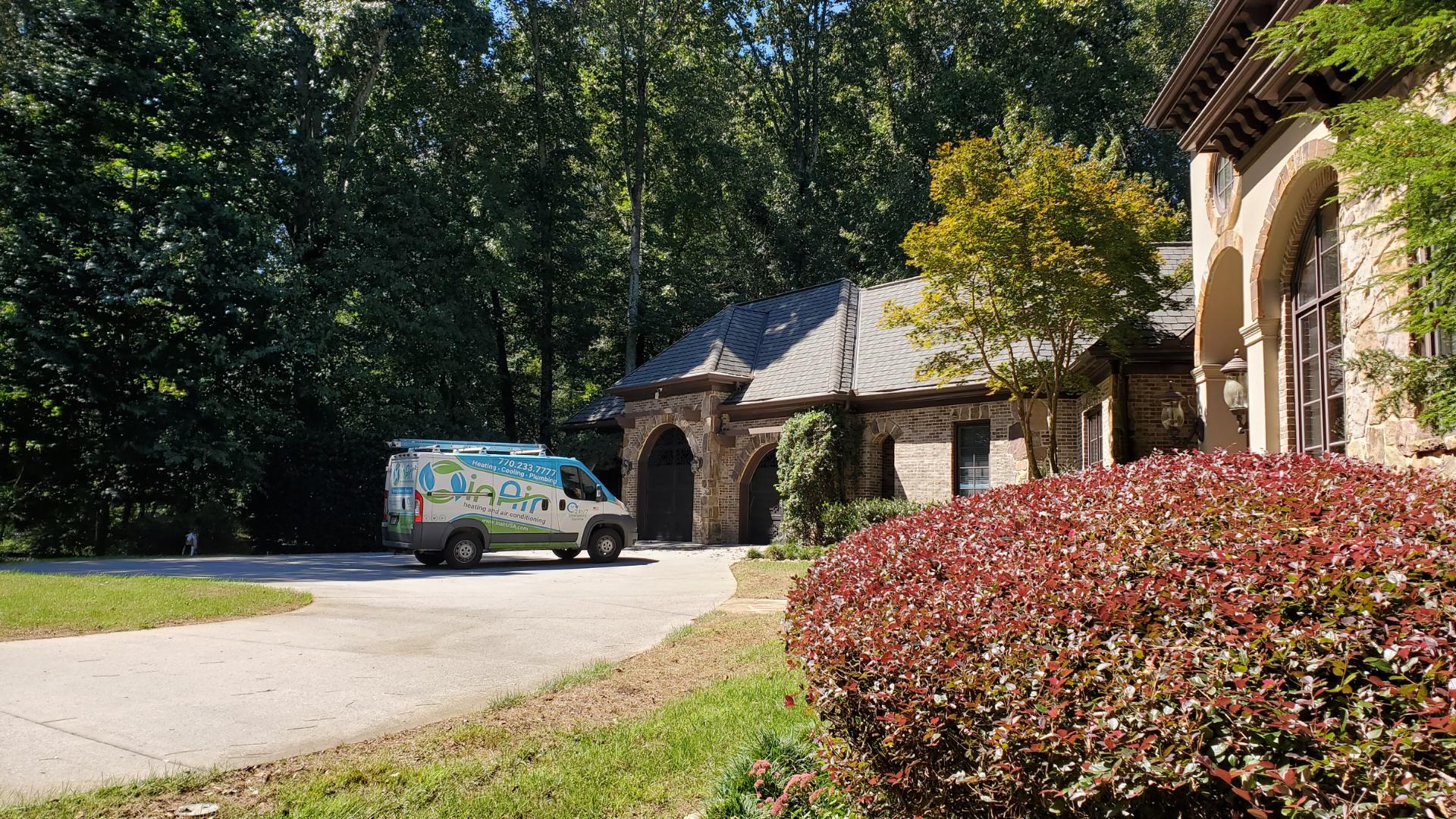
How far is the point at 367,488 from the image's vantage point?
23.8m

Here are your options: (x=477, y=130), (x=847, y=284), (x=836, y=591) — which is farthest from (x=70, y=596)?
(x=477, y=130)

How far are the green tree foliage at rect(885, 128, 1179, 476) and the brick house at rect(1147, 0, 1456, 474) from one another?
235 centimetres

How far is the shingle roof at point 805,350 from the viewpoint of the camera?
70.6 feet

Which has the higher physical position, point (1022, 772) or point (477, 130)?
point (477, 130)

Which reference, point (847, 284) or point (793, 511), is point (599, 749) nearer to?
point (793, 511)

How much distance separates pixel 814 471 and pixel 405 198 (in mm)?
14032

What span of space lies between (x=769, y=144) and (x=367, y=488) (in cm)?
2082

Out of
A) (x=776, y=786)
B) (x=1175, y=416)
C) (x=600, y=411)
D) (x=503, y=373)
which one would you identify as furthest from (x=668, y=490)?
(x=776, y=786)

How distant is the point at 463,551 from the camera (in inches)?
662

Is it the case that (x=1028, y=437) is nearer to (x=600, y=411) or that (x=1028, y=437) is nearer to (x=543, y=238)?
(x=600, y=411)

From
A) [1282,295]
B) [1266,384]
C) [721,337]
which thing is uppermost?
[721,337]

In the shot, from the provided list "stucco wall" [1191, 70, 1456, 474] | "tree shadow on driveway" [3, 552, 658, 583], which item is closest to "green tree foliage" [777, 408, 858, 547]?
"tree shadow on driveway" [3, 552, 658, 583]

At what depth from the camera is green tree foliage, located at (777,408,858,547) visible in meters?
20.5

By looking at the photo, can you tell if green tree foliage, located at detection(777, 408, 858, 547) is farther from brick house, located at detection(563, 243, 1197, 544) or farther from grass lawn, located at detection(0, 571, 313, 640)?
grass lawn, located at detection(0, 571, 313, 640)
